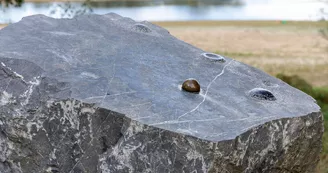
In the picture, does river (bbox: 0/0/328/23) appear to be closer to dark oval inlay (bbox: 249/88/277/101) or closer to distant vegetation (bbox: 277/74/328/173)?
distant vegetation (bbox: 277/74/328/173)

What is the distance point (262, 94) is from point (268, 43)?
11.2m

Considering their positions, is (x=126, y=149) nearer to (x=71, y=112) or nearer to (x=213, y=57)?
(x=71, y=112)

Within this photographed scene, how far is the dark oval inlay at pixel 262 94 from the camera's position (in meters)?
3.09

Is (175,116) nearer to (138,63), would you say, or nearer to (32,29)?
(138,63)

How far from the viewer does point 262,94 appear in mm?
3102

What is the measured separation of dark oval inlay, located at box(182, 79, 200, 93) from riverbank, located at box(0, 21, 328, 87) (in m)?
6.11

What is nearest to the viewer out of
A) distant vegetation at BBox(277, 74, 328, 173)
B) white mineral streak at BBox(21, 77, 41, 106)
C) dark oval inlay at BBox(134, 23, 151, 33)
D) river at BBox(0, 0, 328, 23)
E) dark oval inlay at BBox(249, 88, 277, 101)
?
white mineral streak at BBox(21, 77, 41, 106)

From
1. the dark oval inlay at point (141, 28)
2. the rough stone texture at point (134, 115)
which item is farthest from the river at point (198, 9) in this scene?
the rough stone texture at point (134, 115)

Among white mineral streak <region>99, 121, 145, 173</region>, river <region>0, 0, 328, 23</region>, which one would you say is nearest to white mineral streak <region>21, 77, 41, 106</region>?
white mineral streak <region>99, 121, 145, 173</region>

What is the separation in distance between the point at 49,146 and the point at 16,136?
21 cm

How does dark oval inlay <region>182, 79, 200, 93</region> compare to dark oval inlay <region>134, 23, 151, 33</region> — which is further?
dark oval inlay <region>134, 23, 151, 33</region>

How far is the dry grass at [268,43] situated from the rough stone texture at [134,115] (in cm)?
600

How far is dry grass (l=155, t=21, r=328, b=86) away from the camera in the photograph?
10.2 metres

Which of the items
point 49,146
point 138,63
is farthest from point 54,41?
point 49,146
